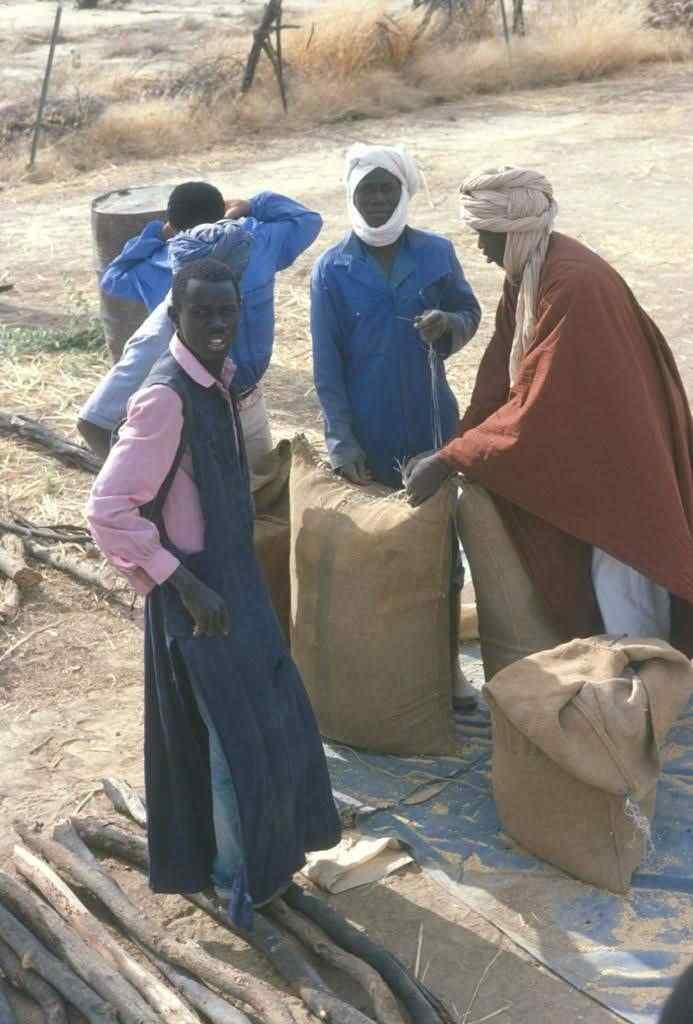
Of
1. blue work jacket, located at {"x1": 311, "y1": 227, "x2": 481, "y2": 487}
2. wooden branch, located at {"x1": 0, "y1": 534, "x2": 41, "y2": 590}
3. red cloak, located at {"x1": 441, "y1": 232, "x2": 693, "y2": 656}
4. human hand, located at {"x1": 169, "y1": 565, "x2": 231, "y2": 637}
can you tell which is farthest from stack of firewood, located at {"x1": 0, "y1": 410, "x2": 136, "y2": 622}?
human hand, located at {"x1": 169, "y1": 565, "x2": 231, "y2": 637}

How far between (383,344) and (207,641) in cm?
137

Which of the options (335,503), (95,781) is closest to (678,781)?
(335,503)

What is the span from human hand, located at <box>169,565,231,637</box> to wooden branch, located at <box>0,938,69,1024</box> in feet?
2.91

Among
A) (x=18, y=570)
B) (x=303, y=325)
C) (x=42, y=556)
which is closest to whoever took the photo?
(x=18, y=570)

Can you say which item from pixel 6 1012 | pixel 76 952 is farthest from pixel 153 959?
pixel 6 1012

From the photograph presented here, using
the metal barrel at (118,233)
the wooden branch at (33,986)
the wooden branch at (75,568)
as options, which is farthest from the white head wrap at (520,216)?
the metal barrel at (118,233)

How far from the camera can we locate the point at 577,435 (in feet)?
13.2

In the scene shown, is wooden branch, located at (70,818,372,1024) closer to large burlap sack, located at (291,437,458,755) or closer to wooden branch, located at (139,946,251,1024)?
wooden branch, located at (139,946,251,1024)

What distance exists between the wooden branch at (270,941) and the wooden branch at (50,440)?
2.88 metres

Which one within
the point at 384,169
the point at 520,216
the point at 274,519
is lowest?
the point at 274,519

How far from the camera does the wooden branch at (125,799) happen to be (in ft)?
13.7

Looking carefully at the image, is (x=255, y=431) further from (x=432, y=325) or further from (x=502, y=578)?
(x=502, y=578)

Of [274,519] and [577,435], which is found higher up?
[577,435]

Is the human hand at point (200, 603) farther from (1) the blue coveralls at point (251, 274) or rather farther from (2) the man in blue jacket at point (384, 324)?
(2) the man in blue jacket at point (384, 324)
